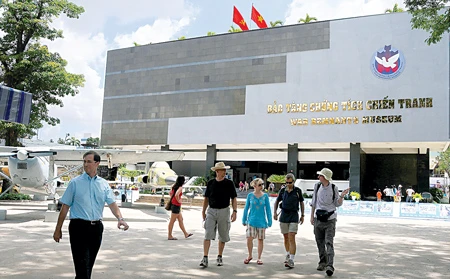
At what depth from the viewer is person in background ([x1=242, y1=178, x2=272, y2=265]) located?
23.0 feet

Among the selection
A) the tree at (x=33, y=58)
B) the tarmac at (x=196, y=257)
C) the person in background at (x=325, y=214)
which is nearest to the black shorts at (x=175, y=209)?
the tarmac at (x=196, y=257)

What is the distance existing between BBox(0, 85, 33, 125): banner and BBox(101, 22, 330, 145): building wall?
2788 cm

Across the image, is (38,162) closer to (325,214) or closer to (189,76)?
(325,214)

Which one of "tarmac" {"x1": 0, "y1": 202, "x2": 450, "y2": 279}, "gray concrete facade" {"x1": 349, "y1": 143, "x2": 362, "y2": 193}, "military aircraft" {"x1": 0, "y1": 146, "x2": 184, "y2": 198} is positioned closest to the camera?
"tarmac" {"x1": 0, "y1": 202, "x2": 450, "y2": 279}

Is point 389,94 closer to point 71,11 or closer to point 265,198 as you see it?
point 71,11

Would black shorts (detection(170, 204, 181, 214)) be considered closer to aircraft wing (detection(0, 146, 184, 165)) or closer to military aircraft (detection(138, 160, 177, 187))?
aircraft wing (detection(0, 146, 184, 165))

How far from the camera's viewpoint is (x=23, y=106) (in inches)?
328

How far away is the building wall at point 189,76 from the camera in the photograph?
34.7 metres

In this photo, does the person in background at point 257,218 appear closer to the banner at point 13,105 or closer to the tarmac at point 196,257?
the tarmac at point 196,257

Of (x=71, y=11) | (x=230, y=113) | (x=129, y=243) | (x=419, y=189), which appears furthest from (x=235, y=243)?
(x=419, y=189)

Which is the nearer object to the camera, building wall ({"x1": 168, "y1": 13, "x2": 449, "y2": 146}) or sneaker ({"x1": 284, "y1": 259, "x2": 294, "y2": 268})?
sneaker ({"x1": 284, "y1": 259, "x2": 294, "y2": 268})

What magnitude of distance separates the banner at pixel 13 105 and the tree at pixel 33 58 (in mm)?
14277

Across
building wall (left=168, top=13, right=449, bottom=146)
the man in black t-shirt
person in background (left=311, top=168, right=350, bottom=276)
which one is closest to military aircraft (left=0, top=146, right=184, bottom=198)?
the man in black t-shirt

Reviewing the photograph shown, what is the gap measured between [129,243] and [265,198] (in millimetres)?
3857
